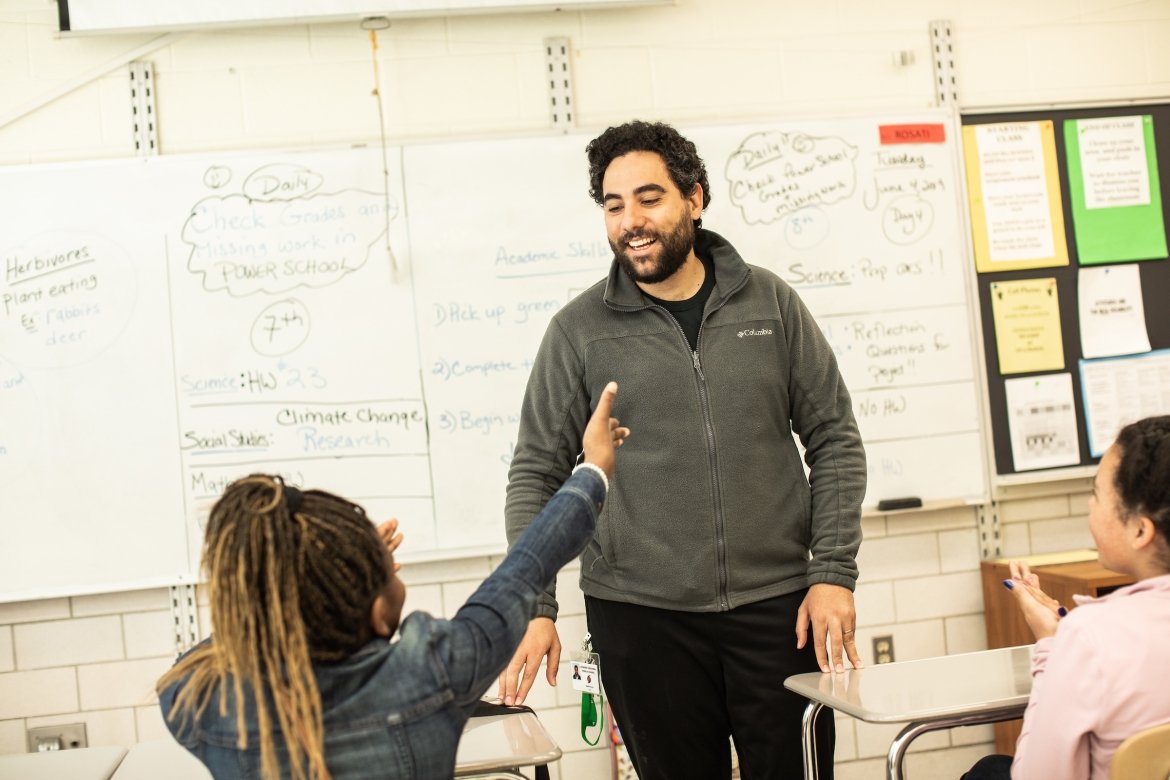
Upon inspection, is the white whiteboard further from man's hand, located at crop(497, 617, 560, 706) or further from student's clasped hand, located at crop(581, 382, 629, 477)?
student's clasped hand, located at crop(581, 382, 629, 477)

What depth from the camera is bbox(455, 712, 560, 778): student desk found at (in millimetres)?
1495

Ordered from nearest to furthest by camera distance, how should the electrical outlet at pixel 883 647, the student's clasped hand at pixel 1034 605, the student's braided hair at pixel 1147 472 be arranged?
the student's braided hair at pixel 1147 472
the student's clasped hand at pixel 1034 605
the electrical outlet at pixel 883 647

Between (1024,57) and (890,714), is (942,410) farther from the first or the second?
(890,714)

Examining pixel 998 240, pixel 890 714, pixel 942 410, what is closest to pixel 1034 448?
pixel 942 410

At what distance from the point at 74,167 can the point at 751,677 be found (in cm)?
230

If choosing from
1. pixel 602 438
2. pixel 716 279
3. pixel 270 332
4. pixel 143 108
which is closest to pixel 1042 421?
pixel 716 279

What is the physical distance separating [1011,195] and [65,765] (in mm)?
2913

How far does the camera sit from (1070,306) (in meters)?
3.25

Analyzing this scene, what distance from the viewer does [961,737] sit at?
3250mm

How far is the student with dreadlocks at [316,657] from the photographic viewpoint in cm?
118

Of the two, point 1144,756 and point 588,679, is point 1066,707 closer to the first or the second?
point 1144,756

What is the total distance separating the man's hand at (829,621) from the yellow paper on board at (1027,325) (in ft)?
5.38

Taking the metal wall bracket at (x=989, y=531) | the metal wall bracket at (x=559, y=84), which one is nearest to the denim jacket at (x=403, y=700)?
the metal wall bracket at (x=559, y=84)

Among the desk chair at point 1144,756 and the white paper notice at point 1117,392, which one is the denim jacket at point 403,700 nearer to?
the desk chair at point 1144,756
